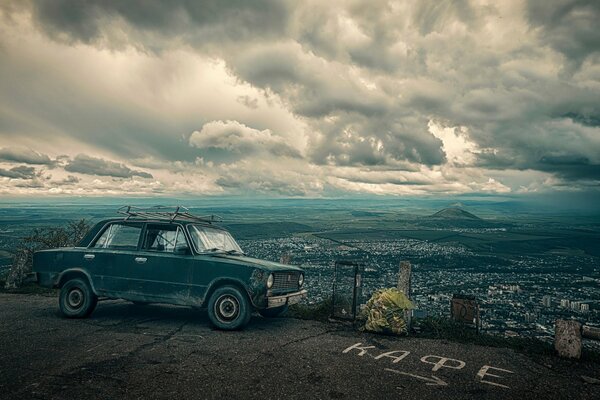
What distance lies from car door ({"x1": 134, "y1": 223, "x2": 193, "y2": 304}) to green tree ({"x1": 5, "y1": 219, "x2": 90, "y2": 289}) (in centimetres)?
478

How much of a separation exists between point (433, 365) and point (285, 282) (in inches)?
122

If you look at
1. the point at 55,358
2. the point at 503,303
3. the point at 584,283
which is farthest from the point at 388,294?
the point at 584,283

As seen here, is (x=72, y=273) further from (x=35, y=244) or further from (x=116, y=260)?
(x=35, y=244)

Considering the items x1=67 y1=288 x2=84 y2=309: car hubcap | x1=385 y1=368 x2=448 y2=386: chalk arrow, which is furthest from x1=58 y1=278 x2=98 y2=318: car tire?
x1=385 y1=368 x2=448 y2=386: chalk arrow

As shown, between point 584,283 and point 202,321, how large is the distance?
41284 mm

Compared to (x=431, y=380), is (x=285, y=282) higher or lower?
higher

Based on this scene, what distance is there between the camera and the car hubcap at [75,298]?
736 centimetres

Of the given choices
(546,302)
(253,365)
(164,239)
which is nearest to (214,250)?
(164,239)

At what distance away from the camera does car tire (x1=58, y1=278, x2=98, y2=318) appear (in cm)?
727

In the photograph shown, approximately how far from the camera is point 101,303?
9000 mm

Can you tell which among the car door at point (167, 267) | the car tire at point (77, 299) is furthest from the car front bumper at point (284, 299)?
the car tire at point (77, 299)

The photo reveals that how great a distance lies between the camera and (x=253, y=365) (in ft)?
16.2

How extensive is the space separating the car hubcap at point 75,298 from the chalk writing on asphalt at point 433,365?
562 centimetres

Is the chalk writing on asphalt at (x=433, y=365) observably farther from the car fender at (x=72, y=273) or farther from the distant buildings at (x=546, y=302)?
the distant buildings at (x=546, y=302)
